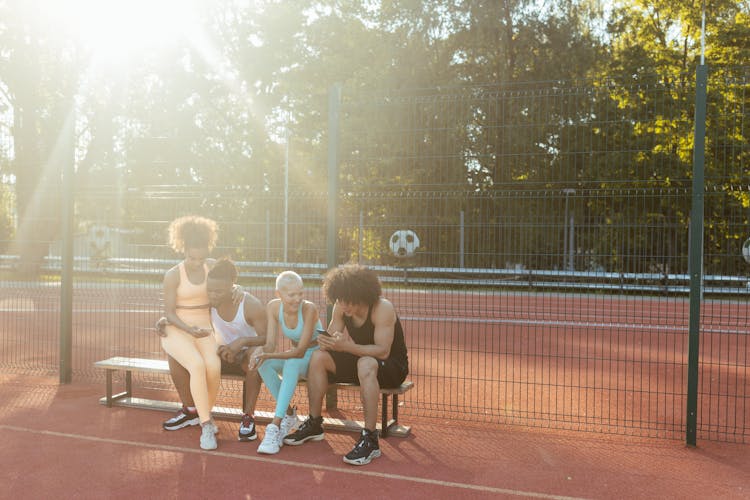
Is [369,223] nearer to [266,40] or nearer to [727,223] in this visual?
[727,223]

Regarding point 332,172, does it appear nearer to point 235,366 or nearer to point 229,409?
point 235,366

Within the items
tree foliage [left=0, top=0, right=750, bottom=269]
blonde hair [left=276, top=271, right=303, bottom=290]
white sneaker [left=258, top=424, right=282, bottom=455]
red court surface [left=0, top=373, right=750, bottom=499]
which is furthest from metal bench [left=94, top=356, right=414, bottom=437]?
tree foliage [left=0, top=0, right=750, bottom=269]

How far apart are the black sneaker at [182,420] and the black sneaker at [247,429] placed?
16.3 inches

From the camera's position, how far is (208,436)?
5109mm

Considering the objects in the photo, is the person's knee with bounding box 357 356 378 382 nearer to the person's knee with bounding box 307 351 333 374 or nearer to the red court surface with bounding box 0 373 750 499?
the person's knee with bounding box 307 351 333 374

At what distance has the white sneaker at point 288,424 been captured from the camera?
5.16m

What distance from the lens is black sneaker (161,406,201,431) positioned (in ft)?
18.3

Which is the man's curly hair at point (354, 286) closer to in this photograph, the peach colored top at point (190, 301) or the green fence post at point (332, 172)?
the green fence post at point (332, 172)

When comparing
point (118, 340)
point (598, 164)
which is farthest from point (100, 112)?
point (598, 164)

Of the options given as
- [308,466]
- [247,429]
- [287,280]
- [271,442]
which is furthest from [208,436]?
[287,280]

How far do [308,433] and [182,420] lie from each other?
1128mm

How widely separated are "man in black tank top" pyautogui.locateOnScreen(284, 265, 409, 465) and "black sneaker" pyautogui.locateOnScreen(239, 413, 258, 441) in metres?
0.30

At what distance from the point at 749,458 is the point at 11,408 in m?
6.04

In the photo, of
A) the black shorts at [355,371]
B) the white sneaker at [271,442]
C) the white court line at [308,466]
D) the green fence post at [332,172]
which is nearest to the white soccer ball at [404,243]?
the green fence post at [332,172]
